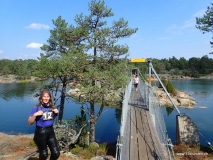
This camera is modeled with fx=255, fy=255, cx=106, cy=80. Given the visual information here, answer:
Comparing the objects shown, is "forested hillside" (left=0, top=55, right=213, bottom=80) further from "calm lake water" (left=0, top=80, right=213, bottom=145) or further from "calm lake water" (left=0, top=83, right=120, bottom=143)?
"calm lake water" (left=0, top=80, right=213, bottom=145)

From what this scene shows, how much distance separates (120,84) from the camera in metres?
14.5

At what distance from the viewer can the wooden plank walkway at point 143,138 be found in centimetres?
765

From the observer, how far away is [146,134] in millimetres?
9422

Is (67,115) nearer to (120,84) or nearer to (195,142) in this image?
(120,84)

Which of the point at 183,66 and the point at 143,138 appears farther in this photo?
the point at 183,66

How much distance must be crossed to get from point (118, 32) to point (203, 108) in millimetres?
23399

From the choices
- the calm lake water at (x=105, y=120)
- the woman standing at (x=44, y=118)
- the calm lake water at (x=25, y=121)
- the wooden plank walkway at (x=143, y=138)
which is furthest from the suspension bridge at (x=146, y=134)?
the calm lake water at (x=25, y=121)

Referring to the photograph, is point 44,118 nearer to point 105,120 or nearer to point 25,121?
point 105,120

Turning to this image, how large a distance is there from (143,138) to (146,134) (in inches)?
16.9

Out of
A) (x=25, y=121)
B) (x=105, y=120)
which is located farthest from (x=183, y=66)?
(x=25, y=121)

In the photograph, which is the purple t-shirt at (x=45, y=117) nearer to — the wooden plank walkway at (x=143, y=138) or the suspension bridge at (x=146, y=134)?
the suspension bridge at (x=146, y=134)

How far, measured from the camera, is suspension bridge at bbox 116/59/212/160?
7.56 m

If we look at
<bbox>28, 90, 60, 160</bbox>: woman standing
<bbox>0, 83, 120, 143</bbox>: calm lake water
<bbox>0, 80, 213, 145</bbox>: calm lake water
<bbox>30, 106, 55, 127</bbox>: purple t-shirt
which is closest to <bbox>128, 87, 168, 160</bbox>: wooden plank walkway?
<bbox>28, 90, 60, 160</bbox>: woman standing

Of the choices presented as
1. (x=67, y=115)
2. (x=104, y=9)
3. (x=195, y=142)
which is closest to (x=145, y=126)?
(x=195, y=142)
